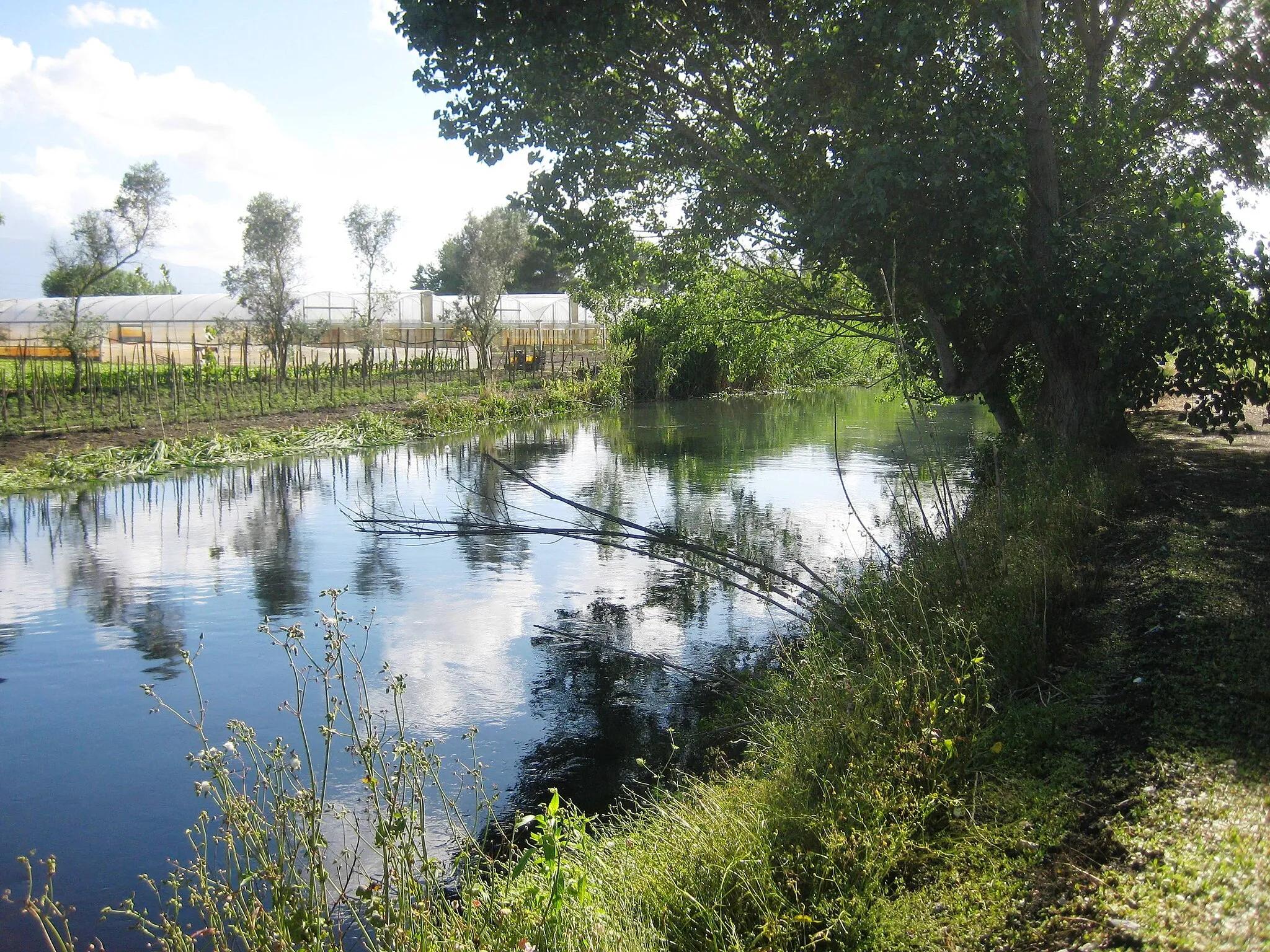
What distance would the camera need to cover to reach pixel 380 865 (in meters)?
5.64

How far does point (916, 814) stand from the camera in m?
4.56

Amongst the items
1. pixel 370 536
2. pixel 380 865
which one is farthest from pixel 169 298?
pixel 380 865

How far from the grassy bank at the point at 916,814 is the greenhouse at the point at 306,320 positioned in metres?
34.8

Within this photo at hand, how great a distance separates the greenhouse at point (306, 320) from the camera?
1725 inches

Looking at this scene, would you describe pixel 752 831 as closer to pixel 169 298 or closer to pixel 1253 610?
pixel 1253 610

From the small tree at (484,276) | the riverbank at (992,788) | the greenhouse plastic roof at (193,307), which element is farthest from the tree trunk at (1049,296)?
the greenhouse plastic roof at (193,307)

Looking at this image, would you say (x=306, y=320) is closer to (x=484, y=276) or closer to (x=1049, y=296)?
(x=484, y=276)

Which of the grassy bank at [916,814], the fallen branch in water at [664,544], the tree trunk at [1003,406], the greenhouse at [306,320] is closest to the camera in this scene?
the grassy bank at [916,814]

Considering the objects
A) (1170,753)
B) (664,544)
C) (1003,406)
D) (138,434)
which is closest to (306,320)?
(138,434)

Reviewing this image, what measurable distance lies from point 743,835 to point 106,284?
205 feet

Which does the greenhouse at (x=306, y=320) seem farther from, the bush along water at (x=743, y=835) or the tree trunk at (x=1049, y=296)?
the bush along water at (x=743, y=835)

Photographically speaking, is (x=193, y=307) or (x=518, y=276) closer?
(x=193, y=307)

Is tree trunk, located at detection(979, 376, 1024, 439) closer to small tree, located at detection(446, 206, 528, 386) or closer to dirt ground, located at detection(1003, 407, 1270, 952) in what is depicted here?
dirt ground, located at detection(1003, 407, 1270, 952)

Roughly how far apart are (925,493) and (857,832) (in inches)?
466
